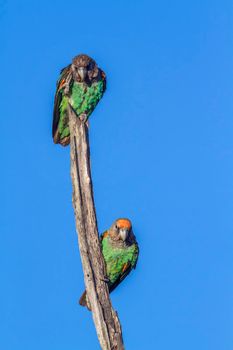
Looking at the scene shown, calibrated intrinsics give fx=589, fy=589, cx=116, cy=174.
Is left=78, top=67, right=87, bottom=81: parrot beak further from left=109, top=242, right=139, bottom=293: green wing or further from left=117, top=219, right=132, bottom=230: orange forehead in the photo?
left=109, top=242, right=139, bottom=293: green wing

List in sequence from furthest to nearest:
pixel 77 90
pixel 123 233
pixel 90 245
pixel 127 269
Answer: pixel 127 269 → pixel 123 233 → pixel 77 90 → pixel 90 245

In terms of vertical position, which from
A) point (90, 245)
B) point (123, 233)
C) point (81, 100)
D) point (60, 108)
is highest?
point (60, 108)

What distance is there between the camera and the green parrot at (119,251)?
6.47 metres

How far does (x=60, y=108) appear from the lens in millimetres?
6414

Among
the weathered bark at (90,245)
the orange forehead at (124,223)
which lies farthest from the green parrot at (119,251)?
the weathered bark at (90,245)

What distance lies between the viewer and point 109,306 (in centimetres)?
438

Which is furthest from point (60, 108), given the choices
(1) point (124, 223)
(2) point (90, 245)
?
(2) point (90, 245)

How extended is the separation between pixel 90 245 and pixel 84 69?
93.9 inches

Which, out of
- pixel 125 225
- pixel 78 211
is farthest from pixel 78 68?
pixel 78 211

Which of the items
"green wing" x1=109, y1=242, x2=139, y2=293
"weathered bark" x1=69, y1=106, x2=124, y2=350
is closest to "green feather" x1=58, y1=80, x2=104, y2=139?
"green wing" x1=109, y1=242, x2=139, y2=293

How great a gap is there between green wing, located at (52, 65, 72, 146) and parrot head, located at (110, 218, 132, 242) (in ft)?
3.52

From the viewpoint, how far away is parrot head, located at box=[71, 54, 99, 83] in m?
6.05

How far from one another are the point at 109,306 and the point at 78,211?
2.44 ft

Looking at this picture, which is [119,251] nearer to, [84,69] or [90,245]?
[84,69]
